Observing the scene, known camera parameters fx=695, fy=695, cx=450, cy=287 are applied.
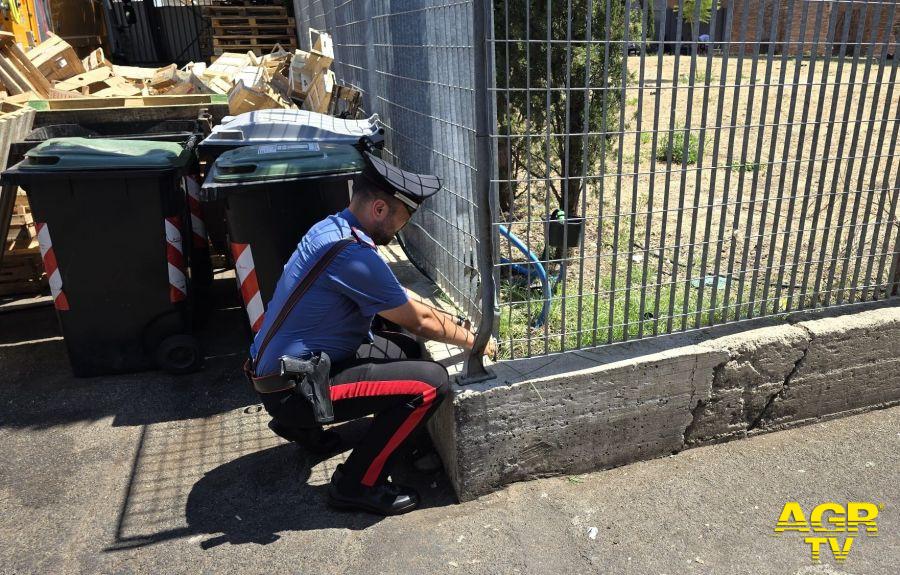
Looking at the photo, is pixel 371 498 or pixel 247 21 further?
pixel 247 21

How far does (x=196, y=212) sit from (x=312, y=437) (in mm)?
2448

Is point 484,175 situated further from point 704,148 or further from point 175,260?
point 175,260

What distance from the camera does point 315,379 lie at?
284 cm

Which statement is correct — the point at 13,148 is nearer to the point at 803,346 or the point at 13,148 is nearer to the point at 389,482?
the point at 389,482

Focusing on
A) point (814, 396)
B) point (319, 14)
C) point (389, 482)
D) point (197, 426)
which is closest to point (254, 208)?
point (197, 426)

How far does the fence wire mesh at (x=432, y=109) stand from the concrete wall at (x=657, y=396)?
0.48 meters

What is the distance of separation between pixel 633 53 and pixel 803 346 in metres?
1.71

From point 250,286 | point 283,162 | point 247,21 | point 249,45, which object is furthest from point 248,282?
point 247,21

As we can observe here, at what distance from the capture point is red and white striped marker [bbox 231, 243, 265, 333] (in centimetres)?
389

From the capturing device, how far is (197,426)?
12.6 feet

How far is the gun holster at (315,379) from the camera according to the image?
9.29ft

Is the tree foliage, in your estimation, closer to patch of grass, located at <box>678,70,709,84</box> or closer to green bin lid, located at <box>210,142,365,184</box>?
patch of grass, located at <box>678,70,709,84</box>

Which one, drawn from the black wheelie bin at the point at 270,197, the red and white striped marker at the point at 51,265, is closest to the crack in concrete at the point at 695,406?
the black wheelie bin at the point at 270,197

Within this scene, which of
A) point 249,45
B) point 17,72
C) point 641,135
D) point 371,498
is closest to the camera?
point 371,498
